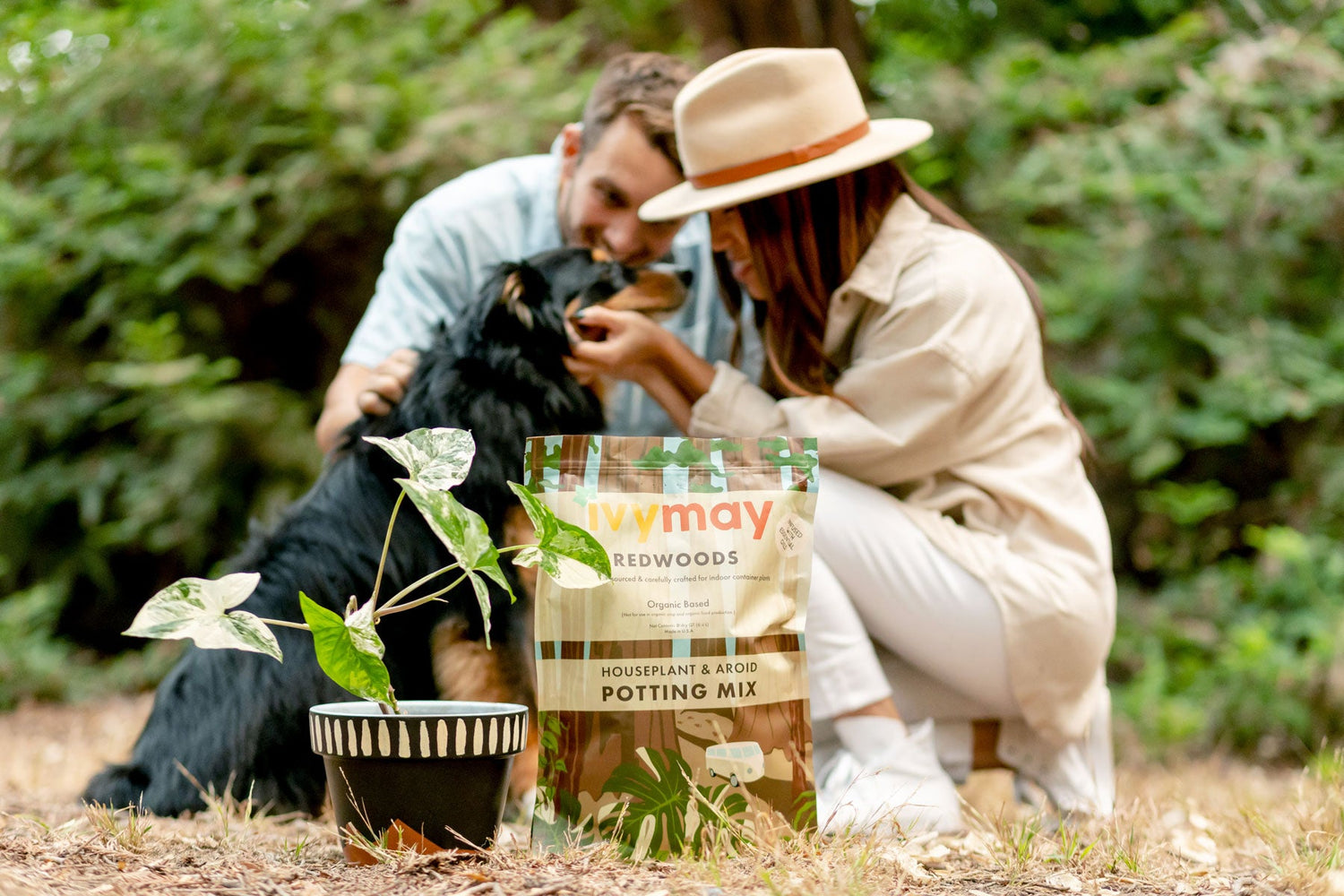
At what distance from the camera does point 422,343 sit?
7.82 ft

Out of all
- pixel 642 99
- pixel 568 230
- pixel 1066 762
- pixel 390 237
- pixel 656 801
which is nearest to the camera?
pixel 656 801

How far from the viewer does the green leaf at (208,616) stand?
3.62ft

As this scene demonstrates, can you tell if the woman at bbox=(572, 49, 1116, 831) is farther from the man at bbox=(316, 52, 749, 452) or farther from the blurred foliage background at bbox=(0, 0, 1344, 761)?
the blurred foliage background at bbox=(0, 0, 1344, 761)

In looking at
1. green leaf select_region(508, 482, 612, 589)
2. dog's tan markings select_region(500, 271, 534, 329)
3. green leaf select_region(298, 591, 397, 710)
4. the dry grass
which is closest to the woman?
dog's tan markings select_region(500, 271, 534, 329)

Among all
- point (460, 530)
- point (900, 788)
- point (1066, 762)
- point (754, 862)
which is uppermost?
point (460, 530)

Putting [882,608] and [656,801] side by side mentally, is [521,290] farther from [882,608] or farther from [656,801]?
[656,801]

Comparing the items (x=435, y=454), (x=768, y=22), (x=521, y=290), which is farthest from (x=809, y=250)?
(x=768, y=22)

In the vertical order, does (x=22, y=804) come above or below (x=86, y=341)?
below

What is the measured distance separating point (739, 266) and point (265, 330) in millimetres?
2624

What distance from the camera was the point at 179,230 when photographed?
351 cm

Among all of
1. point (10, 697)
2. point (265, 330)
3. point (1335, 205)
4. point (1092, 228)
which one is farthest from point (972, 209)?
point (10, 697)

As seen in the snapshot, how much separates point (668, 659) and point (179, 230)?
296cm

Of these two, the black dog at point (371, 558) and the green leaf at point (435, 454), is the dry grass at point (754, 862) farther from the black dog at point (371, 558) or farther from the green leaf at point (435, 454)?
the green leaf at point (435, 454)

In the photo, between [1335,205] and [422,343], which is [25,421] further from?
[1335,205]
